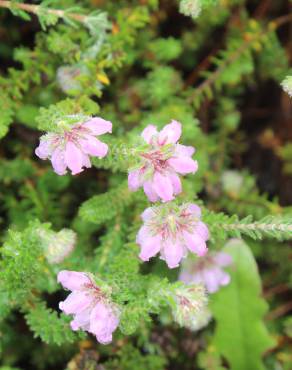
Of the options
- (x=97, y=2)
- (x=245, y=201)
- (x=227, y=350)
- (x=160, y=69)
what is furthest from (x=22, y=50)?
(x=227, y=350)

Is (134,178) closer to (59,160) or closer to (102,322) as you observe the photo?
(59,160)

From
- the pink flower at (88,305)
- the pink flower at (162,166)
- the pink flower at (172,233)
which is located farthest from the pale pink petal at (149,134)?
the pink flower at (88,305)

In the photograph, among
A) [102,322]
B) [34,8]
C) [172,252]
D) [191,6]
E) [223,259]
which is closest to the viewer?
[102,322]

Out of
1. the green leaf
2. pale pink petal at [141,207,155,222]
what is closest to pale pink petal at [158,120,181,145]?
pale pink petal at [141,207,155,222]

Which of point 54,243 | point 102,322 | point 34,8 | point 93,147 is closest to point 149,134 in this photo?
point 93,147

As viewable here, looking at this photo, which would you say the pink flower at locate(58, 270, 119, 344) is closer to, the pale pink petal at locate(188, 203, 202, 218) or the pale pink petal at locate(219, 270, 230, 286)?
the pale pink petal at locate(188, 203, 202, 218)

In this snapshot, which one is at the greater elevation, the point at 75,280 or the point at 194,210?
the point at 194,210
